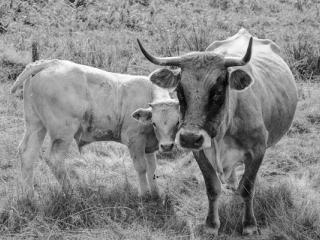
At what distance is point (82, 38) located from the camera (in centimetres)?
1190

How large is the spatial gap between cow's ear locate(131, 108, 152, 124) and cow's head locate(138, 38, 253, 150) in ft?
4.18

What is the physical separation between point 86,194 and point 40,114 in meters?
0.97

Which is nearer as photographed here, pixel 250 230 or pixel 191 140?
pixel 191 140

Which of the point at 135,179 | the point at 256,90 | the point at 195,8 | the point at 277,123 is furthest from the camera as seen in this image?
Result: the point at 195,8

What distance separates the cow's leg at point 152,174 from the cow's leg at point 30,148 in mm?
1083

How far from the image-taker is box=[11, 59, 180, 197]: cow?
611cm

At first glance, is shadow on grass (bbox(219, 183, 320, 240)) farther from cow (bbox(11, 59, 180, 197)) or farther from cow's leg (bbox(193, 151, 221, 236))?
cow (bbox(11, 59, 180, 197))

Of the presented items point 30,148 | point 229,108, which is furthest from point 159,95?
point 229,108

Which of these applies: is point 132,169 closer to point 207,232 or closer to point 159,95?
point 159,95

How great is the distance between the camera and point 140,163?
6.36m

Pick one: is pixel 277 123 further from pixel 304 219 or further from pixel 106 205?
pixel 106 205

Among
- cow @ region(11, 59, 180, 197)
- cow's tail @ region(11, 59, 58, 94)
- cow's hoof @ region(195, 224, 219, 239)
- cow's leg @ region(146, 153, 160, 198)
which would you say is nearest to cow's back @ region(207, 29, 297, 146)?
cow @ region(11, 59, 180, 197)

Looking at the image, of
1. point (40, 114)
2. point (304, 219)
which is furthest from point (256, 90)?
point (40, 114)

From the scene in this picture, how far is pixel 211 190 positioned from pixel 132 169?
5.20 ft
